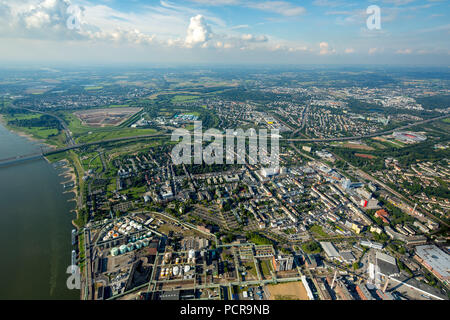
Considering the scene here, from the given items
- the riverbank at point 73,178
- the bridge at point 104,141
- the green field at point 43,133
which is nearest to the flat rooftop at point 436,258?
the bridge at point 104,141

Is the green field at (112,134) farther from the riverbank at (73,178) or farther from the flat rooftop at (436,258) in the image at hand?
the flat rooftop at (436,258)

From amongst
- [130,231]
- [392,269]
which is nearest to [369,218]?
[392,269]

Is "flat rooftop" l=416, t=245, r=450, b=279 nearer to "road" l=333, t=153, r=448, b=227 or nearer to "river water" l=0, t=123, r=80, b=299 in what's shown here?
"road" l=333, t=153, r=448, b=227

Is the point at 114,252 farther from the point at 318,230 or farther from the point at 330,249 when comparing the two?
the point at 318,230

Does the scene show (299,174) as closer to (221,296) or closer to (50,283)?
(221,296)

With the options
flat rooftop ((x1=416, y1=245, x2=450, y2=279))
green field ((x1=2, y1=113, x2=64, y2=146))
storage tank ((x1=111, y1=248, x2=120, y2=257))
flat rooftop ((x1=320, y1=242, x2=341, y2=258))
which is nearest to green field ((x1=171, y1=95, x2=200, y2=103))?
green field ((x1=2, y1=113, x2=64, y2=146))

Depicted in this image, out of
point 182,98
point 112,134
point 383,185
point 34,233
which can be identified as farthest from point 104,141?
point 182,98
